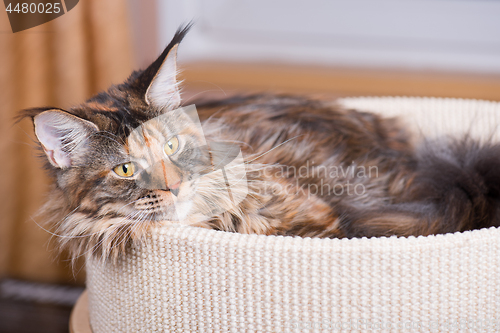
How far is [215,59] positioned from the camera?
7.39ft

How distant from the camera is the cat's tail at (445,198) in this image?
3.30 feet

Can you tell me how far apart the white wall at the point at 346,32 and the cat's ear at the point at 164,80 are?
128 cm

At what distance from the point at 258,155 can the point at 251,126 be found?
0.60ft

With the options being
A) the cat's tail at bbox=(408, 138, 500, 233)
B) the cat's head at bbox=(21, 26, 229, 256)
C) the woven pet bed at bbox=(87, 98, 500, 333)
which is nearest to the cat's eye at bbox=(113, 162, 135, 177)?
the cat's head at bbox=(21, 26, 229, 256)

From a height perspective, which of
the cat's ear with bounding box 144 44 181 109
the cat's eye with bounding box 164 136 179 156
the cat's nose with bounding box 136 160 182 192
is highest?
the cat's ear with bounding box 144 44 181 109

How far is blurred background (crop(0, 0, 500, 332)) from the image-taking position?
1767 millimetres

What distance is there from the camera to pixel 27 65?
1771mm

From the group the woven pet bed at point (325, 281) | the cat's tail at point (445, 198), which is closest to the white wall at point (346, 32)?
the cat's tail at point (445, 198)

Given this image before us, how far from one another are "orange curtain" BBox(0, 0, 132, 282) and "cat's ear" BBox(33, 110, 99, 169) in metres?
0.91

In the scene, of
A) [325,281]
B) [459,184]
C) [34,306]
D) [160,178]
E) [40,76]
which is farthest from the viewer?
[34,306]

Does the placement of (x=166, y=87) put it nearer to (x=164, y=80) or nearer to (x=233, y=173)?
(x=164, y=80)

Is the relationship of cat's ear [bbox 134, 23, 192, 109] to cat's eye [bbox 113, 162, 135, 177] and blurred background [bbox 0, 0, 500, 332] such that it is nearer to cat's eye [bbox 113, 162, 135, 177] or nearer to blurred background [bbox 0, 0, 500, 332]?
cat's eye [bbox 113, 162, 135, 177]

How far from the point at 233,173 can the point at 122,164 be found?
0.85 feet

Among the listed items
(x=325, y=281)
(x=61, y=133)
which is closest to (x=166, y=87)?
(x=61, y=133)
